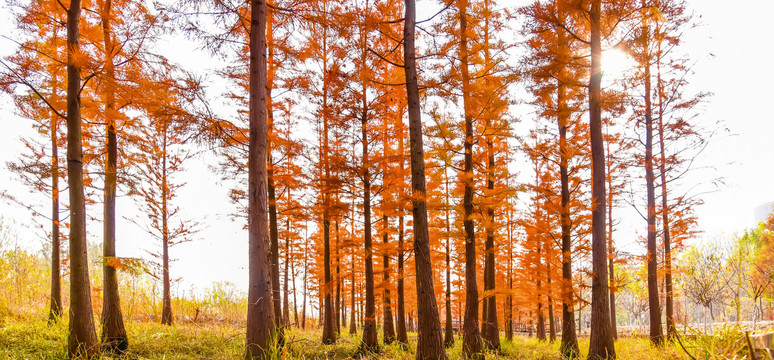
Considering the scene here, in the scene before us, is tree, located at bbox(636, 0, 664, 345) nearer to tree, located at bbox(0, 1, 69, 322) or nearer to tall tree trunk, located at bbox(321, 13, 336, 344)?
tall tree trunk, located at bbox(321, 13, 336, 344)

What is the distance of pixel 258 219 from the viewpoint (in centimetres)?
576

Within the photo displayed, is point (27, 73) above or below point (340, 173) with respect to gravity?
above

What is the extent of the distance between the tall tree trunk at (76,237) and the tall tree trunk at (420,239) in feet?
18.3

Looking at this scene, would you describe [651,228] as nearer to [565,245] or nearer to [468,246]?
[565,245]

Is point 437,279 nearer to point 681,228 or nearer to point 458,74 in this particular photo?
point 681,228

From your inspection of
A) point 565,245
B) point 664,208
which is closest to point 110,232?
point 565,245

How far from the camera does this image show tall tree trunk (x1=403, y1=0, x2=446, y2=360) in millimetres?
6375

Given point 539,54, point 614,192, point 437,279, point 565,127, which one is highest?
point 539,54

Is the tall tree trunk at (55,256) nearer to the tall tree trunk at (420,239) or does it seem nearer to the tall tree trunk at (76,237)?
the tall tree trunk at (76,237)

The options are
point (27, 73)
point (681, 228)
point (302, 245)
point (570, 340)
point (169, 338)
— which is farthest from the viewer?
point (302, 245)

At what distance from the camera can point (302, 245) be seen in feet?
67.1

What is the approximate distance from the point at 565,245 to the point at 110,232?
38.0ft

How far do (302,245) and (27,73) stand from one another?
1495 centimetres

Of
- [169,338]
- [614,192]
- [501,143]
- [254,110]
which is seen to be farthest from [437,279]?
[254,110]
